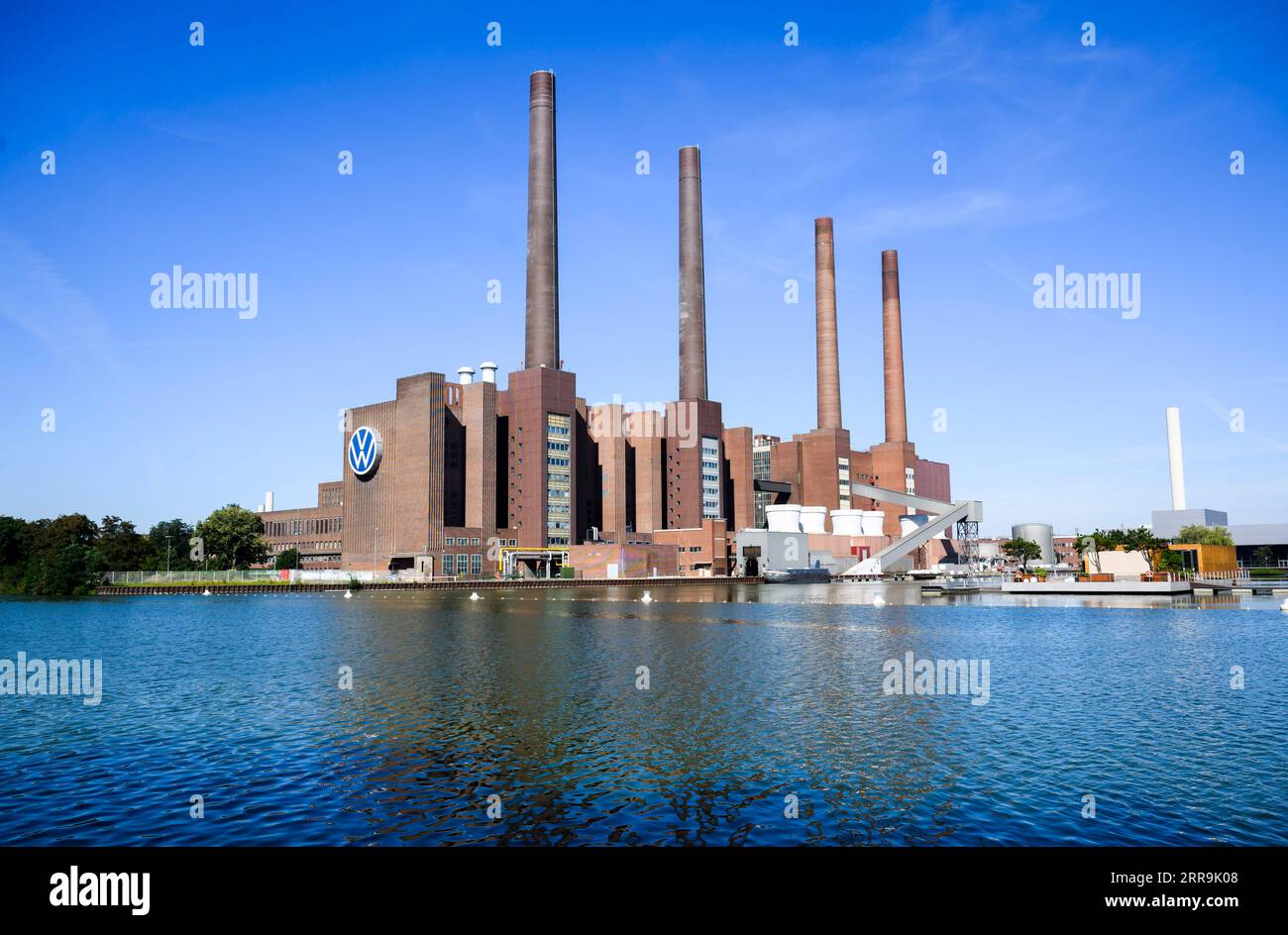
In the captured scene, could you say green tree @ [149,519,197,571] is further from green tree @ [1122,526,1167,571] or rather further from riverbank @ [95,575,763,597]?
green tree @ [1122,526,1167,571]

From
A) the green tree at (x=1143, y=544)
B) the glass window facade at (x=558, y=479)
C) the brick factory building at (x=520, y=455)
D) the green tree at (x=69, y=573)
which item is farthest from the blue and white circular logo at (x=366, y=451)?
the green tree at (x=1143, y=544)

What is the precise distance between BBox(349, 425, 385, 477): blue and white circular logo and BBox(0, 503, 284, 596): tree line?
31.5 m

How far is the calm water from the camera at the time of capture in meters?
18.1

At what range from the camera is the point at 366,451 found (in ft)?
584

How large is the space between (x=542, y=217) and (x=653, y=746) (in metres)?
153

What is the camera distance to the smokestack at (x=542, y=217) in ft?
548

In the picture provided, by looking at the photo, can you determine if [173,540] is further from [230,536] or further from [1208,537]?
[1208,537]

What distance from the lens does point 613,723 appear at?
1142 inches

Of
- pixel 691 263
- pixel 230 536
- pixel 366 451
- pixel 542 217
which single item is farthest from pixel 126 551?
pixel 691 263

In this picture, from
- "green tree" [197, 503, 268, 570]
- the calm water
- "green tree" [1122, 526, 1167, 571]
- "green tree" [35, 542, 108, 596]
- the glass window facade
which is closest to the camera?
the calm water

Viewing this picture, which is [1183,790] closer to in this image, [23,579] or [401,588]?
[401,588]

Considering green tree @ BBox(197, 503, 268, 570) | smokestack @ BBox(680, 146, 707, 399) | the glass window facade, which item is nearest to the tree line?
green tree @ BBox(197, 503, 268, 570)
